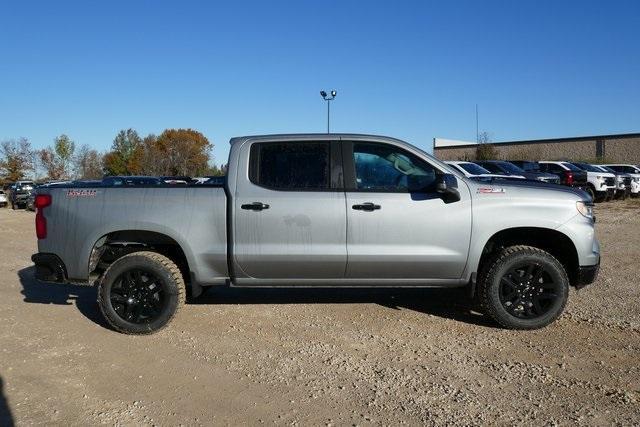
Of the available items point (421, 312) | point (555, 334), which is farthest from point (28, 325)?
point (555, 334)

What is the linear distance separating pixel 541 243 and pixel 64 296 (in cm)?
573

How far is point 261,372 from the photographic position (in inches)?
173

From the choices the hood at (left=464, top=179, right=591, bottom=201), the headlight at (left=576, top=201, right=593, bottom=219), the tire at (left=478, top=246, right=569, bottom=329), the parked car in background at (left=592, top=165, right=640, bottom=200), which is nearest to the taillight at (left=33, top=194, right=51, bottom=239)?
the hood at (left=464, top=179, right=591, bottom=201)

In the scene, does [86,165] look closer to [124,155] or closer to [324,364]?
[124,155]

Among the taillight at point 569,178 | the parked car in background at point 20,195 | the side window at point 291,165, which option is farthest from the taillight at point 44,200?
the parked car in background at point 20,195

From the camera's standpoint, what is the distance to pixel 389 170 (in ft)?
17.4

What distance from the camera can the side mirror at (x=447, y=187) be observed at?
5.03 meters

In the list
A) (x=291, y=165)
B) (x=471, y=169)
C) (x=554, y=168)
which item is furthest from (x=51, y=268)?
(x=554, y=168)

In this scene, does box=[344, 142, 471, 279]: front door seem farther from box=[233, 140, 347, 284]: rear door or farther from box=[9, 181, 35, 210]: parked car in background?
box=[9, 181, 35, 210]: parked car in background

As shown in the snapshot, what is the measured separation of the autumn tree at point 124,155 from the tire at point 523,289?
225 feet

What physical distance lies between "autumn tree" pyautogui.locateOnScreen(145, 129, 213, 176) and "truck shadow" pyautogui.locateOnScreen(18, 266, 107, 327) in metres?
54.5

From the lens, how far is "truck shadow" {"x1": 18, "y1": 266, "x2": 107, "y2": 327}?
20.7 feet

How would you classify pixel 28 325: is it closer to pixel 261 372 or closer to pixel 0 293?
pixel 0 293

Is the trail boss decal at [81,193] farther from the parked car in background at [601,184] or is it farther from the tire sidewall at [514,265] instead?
the parked car in background at [601,184]
